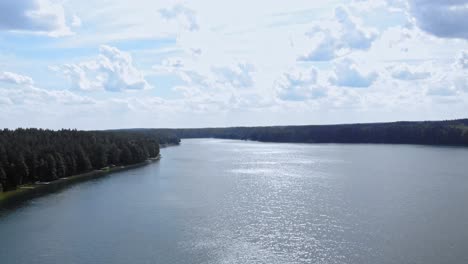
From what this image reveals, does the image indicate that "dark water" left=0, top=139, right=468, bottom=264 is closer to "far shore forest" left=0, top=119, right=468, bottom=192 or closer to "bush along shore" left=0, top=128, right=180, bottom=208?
"bush along shore" left=0, top=128, right=180, bottom=208

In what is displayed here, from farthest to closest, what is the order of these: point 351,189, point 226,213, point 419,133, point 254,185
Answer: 1. point 419,133
2. point 254,185
3. point 351,189
4. point 226,213

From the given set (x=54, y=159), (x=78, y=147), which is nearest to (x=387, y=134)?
(x=78, y=147)

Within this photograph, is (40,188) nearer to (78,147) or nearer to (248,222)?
(78,147)

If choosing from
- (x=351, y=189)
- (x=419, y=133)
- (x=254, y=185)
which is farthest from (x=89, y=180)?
(x=419, y=133)

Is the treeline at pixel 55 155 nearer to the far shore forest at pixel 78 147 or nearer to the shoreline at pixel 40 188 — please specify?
the far shore forest at pixel 78 147

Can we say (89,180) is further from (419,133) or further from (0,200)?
(419,133)

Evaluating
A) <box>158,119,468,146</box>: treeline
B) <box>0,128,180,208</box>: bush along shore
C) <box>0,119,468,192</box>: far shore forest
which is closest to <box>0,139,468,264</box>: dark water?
<box>0,128,180,208</box>: bush along shore
